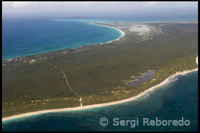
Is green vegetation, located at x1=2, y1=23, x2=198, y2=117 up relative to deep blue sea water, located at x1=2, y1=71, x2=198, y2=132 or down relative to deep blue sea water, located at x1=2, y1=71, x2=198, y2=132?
up

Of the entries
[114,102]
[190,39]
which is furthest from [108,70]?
[190,39]

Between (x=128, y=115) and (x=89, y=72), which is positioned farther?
(x=89, y=72)

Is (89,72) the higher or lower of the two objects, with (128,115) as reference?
higher

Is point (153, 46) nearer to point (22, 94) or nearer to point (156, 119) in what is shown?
point (156, 119)

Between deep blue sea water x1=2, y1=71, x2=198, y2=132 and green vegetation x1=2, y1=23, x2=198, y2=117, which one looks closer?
deep blue sea water x1=2, y1=71, x2=198, y2=132

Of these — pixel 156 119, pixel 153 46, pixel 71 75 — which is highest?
pixel 153 46
